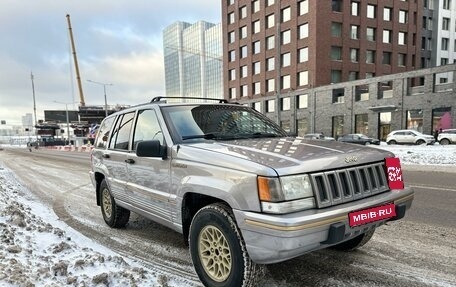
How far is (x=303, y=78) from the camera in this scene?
48.7m

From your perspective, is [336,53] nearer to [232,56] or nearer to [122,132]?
[232,56]

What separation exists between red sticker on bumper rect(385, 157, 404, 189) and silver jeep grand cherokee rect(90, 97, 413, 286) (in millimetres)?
11

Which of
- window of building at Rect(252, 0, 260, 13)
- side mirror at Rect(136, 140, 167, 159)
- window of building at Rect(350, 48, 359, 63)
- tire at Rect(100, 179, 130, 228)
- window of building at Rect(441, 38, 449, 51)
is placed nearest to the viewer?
side mirror at Rect(136, 140, 167, 159)

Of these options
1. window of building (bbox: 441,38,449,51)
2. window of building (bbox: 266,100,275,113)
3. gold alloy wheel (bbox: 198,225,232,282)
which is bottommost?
A: gold alloy wheel (bbox: 198,225,232,282)

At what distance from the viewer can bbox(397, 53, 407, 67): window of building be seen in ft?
172

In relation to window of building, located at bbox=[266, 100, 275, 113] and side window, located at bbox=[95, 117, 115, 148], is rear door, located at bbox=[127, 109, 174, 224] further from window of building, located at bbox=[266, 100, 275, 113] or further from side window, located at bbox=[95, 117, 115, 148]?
window of building, located at bbox=[266, 100, 275, 113]

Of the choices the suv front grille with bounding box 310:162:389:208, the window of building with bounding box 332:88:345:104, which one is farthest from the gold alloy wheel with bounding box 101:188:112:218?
the window of building with bounding box 332:88:345:104

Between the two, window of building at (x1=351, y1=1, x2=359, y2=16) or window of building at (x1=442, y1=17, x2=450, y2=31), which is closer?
window of building at (x1=351, y1=1, x2=359, y2=16)

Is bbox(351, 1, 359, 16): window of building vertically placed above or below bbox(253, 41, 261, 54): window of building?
above

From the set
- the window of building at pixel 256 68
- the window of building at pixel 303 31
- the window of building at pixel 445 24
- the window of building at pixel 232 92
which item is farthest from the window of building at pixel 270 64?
the window of building at pixel 445 24

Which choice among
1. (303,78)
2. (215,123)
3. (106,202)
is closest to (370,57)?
(303,78)

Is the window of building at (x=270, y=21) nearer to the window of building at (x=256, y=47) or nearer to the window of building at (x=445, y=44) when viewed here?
the window of building at (x=256, y=47)

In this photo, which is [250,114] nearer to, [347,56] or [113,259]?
[113,259]

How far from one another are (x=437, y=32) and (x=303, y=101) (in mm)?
28726
